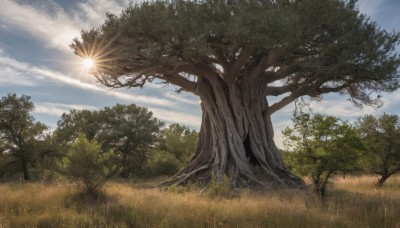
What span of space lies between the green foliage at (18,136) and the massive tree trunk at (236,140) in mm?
19014

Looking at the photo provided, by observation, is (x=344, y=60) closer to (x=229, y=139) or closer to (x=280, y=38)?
(x=280, y=38)

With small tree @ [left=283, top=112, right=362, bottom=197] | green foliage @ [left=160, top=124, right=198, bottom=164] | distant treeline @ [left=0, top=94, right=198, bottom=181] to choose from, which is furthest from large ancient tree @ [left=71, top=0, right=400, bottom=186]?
green foliage @ [left=160, top=124, right=198, bottom=164]

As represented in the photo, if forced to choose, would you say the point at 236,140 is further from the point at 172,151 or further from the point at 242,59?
the point at 172,151

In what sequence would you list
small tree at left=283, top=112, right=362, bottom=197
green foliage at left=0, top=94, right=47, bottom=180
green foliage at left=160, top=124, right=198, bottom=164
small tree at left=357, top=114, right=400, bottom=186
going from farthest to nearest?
green foliage at left=160, top=124, right=198, bottom=164 < green foliage at left=0, top=94, right=47, bottom=180 < small tree at left=357, top=114, right=400, bottom=186 < small tree at left=283, top=112, right=362, bottom=197

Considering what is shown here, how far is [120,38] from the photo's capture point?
639 inches

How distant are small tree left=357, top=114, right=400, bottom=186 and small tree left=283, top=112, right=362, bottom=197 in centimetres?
917

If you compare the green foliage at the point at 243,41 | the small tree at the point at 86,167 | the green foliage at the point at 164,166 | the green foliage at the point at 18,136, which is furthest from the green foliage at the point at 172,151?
the small tree at the point at 86,167

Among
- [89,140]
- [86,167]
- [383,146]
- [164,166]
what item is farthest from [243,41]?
[89,140]

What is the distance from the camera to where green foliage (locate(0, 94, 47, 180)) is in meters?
31.2

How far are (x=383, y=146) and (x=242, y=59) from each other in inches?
419

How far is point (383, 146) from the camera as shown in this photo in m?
21.0

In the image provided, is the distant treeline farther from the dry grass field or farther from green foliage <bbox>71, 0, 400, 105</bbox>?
the dry grass field

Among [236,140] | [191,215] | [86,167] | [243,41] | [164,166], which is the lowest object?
[191,215]

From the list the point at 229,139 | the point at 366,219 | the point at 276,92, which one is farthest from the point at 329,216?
the point at 276,92
